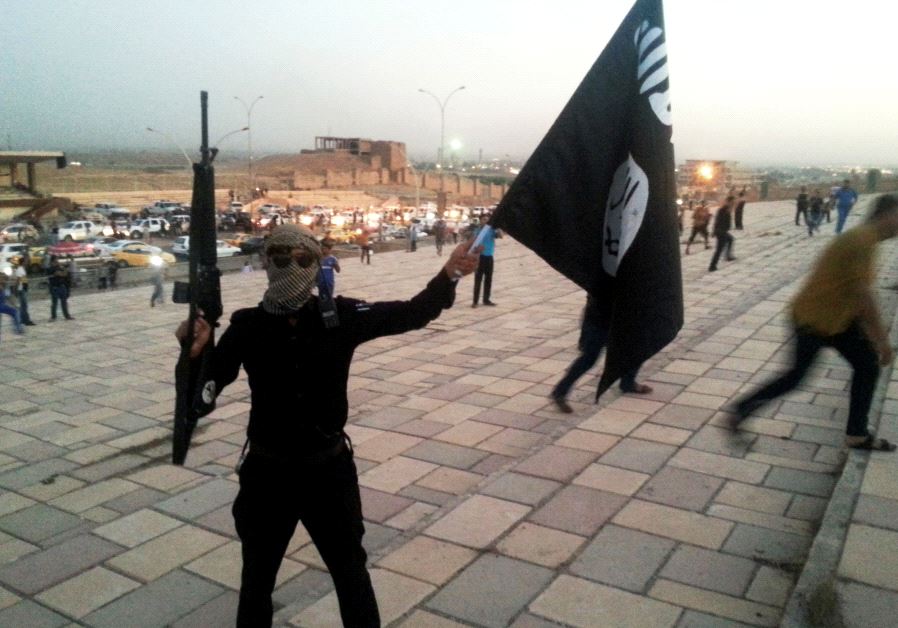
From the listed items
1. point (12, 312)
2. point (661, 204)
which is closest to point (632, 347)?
point (661, 204)

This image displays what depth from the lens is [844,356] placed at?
13.0 ft

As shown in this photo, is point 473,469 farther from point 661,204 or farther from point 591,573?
point 661,204

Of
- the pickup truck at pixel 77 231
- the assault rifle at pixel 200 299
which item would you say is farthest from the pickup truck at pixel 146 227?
the assault rifle at pixel 200 299

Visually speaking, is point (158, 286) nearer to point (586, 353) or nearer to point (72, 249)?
point (586, 353)

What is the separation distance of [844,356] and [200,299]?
3335 mm

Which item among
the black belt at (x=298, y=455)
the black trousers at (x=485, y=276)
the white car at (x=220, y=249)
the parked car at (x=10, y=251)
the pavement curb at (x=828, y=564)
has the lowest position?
the white car at (x=220, y=249)

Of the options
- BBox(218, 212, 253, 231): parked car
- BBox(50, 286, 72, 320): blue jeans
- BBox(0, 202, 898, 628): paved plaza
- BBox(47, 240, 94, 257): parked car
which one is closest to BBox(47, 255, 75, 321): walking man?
BBox(50, 286, 72, 320): blue jeans

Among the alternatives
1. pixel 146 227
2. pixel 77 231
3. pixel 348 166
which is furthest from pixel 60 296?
pixel 348 166

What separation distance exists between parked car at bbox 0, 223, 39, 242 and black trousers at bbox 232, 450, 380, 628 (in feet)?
117

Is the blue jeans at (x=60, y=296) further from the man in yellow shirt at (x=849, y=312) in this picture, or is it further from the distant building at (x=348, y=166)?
the distant building at (x=348, y=166)

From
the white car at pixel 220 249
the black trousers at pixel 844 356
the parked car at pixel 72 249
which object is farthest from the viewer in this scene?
the white car at pixel 220 249

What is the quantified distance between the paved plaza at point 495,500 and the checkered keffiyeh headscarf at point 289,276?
1511 millimetres

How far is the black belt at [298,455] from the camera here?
7.13 ft

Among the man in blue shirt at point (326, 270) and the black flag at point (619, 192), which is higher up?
the black flag at point (619, 192)
